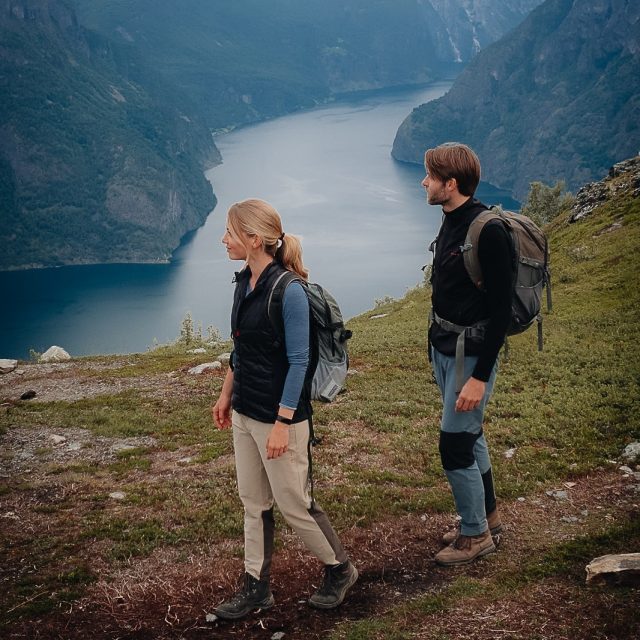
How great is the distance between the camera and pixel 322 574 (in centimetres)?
744

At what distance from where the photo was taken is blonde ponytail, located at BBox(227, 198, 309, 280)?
600 cm

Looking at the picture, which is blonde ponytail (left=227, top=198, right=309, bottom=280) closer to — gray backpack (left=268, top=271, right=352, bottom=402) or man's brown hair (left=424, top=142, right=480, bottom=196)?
Result: gray backpack (left=268, top=271, right=352, bottom=402)

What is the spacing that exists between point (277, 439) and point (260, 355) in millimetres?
747

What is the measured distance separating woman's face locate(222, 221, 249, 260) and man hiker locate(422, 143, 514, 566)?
1.76 m

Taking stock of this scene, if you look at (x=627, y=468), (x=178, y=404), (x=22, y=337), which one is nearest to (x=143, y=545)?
(x=627, y=468)

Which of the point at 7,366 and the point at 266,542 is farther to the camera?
the point at 7,366

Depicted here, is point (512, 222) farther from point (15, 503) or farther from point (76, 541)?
point (15, 503)

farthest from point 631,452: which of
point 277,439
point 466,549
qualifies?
point 277,439

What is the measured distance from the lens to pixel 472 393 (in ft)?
20.3

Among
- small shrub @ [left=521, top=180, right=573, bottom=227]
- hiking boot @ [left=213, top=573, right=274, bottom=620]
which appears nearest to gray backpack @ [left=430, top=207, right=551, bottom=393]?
hiking boot @ [left=213, top=573, right=274, bottom=620]

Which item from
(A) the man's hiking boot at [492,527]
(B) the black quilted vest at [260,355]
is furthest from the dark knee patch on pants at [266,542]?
(A) the man's hiking boot at [492,527]

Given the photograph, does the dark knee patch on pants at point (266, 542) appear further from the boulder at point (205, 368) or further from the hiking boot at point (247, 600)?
the boulder at point (205, 368)

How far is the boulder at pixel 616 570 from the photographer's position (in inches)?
239

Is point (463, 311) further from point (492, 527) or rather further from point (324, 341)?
point (492, 527)
